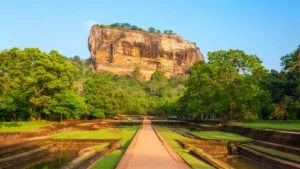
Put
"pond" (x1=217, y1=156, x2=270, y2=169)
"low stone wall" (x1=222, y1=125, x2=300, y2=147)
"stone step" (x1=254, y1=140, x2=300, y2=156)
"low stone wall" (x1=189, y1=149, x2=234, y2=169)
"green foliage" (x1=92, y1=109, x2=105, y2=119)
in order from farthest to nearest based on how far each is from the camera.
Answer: "green foliage" (x1=92, y1=109, x2=105, y2=119)
"low stone wall" (x1=222, y1=125, x2=300, y2=147)
"pond" (x1=217, y1=156, x2=270, y2=169)
"stone step" (x1=254, y1=140, x2=300, y2=156)
"low stone wall" (x1=189, y1=149, x2=234, y2=169)

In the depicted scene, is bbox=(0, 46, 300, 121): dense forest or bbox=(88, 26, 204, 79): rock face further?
bbox=(88, 26, 204, 79): rock face

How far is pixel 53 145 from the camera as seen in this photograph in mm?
23297

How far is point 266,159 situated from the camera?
656 inches

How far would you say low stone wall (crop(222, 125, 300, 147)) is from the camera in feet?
59.6

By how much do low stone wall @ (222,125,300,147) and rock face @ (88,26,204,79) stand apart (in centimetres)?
14697

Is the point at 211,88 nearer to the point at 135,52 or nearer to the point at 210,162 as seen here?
the point at 210,162

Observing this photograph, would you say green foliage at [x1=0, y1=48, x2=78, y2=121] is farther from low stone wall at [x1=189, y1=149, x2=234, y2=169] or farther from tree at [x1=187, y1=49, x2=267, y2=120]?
low stone wall at [x1=189, y1=149, x2=234, y2=169]

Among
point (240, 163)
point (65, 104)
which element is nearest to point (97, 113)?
point (65, 104)

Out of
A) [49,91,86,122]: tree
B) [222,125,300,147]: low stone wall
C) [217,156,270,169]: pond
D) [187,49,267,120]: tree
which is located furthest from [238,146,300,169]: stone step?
[49,91,86,122]: tree

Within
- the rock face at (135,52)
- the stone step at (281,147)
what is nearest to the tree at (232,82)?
the stone step at (281,147)

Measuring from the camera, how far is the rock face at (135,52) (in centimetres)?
17175

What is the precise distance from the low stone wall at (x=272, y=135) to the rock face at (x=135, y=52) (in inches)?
5786

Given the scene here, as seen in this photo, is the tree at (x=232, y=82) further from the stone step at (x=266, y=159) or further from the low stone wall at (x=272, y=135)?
the stone step at (x=266, y=159)

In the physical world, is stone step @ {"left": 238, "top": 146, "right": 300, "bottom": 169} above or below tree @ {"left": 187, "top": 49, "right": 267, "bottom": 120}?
below
